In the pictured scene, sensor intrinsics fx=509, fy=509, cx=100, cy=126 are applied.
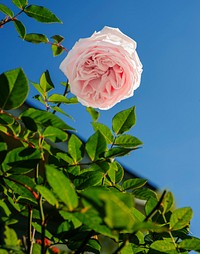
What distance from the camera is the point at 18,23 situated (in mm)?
1255

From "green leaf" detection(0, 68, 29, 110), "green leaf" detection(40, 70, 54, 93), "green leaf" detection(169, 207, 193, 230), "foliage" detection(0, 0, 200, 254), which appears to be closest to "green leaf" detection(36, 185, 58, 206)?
"foliage" detection(0, 0, 200, 254)

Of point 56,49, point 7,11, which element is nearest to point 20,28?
point 7,11

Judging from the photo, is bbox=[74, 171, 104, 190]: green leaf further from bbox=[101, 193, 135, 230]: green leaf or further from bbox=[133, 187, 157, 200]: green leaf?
bbox=[101, 193, 135, 230]: green leaf

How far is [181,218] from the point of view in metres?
0.92

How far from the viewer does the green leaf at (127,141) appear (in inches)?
44.6

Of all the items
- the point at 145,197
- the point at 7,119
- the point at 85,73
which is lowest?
the point at 7,119

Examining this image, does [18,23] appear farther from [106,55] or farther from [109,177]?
[109,177]

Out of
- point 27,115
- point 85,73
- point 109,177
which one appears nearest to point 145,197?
point 109,177

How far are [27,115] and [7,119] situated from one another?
5 cm

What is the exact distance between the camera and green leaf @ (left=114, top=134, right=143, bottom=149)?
113cm

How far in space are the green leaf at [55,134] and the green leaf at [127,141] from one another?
0.23 meters

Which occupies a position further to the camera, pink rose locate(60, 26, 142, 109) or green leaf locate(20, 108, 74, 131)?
pink rose locate(60, 26, 142, 109)

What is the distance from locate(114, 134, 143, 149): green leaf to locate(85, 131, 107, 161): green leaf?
11 cm

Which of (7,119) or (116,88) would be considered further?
(116,88)
